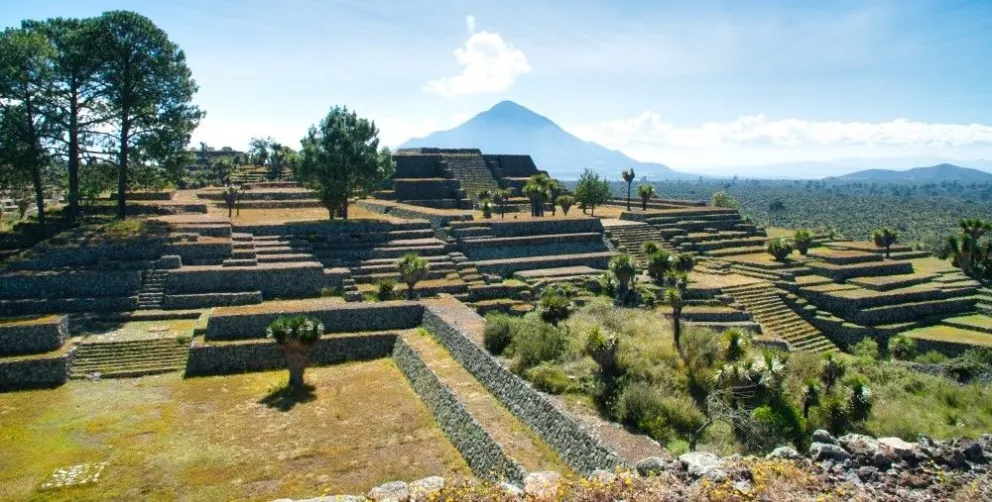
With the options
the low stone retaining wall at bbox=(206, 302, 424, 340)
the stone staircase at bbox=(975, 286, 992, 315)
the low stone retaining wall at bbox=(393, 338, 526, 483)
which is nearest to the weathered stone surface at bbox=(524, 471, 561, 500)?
the low stone retaining wall at bbox=(393, 338, 526, 483)

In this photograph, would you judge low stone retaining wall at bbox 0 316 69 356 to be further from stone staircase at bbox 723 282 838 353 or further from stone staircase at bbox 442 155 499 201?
stone staircase at bbox 442 155 499 201

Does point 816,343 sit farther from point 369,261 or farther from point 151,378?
point 151,378

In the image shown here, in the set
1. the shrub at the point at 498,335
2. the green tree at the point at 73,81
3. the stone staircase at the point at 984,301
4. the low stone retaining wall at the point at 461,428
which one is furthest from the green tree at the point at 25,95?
the stone staircase at the point at 984,301

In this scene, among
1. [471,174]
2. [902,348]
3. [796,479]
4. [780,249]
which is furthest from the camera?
[471,174]

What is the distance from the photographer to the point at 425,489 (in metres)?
10.8

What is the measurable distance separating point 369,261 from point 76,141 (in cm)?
1693

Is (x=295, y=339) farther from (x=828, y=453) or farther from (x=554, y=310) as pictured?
(x=828, y=453)

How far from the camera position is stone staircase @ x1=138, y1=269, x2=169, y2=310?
2858 cm

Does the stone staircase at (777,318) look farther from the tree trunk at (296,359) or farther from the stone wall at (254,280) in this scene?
the tree trunk at (296,359)

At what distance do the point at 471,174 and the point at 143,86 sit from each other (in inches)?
1289

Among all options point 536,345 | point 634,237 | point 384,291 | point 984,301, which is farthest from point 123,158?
point 984,301

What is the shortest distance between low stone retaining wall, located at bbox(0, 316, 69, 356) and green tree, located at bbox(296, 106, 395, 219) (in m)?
17.5

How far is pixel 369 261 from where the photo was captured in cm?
3506

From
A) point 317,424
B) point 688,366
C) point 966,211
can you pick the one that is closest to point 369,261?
point 317,424
